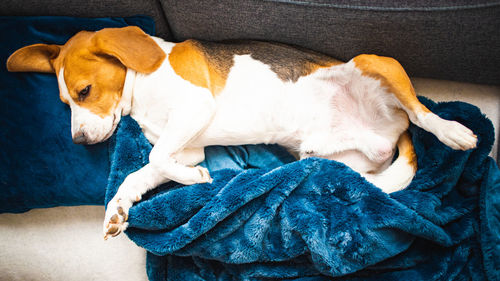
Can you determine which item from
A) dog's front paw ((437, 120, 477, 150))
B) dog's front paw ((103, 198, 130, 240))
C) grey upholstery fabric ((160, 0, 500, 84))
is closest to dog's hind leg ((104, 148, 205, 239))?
dog's front paw ((103, 198, 130, 240))

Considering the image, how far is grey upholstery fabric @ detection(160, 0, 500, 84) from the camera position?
146cm

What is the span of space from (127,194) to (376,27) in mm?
1398

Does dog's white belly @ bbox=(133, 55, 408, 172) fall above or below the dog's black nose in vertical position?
above

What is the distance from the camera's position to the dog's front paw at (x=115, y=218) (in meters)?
1.34

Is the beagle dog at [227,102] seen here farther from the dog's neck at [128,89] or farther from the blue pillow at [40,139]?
the blue pillow at [40,139]

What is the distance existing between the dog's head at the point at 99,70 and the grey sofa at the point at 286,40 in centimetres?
31

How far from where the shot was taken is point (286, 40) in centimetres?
169

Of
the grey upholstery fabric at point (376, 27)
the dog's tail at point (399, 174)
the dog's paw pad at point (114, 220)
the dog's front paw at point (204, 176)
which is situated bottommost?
the dog's paw pad at point (114, 220)

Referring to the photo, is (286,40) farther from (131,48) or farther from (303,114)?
(131,48)

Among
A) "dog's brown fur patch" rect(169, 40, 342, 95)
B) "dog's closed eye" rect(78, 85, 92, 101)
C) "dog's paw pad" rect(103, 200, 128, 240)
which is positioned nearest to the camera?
"dog's paw pad" rect(103, 200, 128, 240)

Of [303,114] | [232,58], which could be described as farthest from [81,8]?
[303,114]

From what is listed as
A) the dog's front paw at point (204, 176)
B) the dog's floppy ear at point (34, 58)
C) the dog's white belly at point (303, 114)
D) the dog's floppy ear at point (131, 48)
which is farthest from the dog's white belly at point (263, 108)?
the dog's floppy ear at point (34, 58)

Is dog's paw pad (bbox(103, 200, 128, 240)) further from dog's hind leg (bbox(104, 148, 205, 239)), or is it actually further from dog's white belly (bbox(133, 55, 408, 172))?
dog's white belly (bbox(133, 55, 408, 172))

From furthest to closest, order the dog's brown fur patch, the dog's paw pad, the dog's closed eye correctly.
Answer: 1. the dog's brown fur patch
2. the dog's closed eye
3. the dog's paw pad
